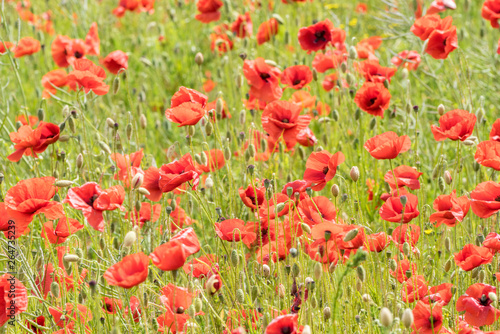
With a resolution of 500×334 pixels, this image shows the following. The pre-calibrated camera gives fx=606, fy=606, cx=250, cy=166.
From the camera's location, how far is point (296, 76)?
2768 mm

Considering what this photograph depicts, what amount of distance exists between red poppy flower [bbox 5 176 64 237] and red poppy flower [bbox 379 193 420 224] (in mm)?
958

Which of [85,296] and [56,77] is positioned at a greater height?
[56,77]

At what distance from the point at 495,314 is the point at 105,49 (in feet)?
11.6

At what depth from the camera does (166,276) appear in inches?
80.8

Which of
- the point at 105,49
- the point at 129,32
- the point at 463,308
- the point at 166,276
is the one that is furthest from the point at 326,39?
the point at 129,32

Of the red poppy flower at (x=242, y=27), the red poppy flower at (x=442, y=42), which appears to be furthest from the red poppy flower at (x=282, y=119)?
the red poppy flower at (x=242, y=27)

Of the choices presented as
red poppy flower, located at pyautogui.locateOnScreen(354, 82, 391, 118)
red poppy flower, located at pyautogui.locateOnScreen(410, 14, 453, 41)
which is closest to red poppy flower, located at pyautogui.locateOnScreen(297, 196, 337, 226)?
red poppy flower, located at pyautogui.locateOnScreen(354, 82, 391, 118)

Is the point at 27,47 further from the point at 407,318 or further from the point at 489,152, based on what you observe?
the point at 407,318

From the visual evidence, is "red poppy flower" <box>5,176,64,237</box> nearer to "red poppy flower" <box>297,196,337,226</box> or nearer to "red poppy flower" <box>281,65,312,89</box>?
"red poppy flower" <box>297,196,337,226</box>

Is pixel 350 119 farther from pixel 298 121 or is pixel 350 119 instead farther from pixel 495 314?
pixel 495 314

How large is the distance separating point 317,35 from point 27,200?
1651 mm

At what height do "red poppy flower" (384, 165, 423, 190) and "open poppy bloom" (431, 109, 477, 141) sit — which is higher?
"open poppy bloom" (431, 109, 477, 141)

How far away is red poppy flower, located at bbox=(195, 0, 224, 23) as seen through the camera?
360cm

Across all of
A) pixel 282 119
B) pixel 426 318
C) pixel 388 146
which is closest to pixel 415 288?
pixel 426 318
